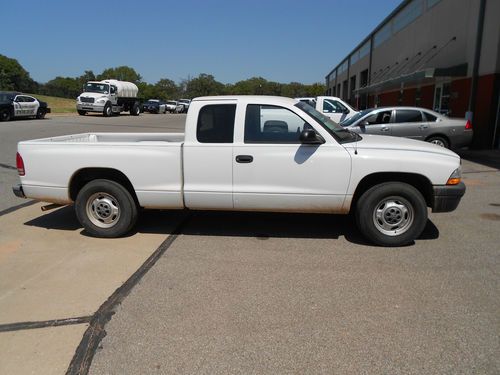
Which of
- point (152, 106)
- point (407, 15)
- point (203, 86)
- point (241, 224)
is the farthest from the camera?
point (203, 86)

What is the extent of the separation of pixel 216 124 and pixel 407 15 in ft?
86.1

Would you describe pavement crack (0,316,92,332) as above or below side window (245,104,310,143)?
below

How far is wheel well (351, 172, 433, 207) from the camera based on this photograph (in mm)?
5052

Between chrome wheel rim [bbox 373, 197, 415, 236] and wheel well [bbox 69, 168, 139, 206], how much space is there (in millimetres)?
3081

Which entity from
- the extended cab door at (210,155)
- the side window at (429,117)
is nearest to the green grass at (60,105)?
the side window at (429,117)

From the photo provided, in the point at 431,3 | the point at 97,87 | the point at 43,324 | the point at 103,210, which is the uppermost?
the point at 431,3

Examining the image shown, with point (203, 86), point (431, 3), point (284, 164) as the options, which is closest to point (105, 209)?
point (284, 164)

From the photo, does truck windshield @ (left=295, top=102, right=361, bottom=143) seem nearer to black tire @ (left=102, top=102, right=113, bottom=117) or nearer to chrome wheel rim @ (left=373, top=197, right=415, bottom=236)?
chrome wheel rim @ (left=373, top=197, right=415, bottom=236)

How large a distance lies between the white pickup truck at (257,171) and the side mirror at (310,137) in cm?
1

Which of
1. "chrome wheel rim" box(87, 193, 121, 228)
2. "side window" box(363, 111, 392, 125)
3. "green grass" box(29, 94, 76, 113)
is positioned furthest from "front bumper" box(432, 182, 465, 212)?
"green grass" box(29, 94, 76, 113)

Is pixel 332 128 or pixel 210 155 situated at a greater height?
pixel 332 128

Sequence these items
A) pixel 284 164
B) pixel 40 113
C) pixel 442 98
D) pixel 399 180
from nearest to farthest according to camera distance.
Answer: pixel 284 164 < pixel 399 180 < pixel 442 98 < pixel 40 113

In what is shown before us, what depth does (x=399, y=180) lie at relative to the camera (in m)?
5.12

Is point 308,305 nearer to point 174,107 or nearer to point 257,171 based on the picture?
point 257,171
